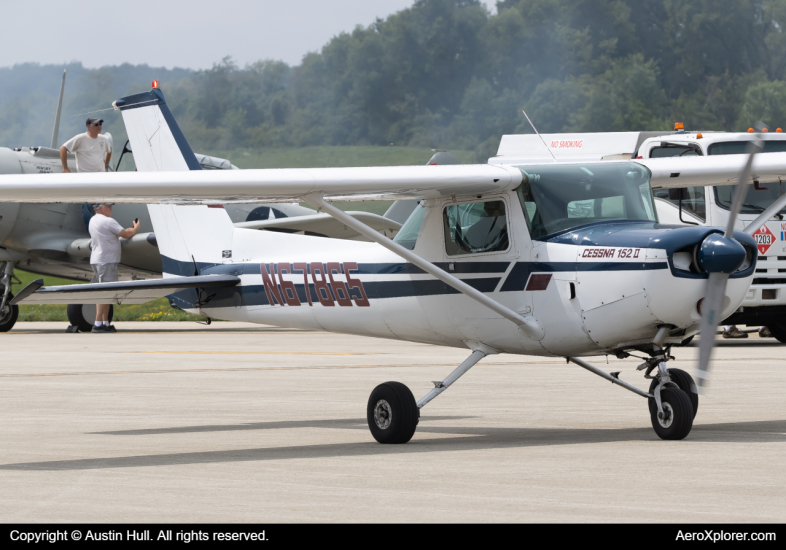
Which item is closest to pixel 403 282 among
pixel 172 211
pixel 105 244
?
pixel 172 211

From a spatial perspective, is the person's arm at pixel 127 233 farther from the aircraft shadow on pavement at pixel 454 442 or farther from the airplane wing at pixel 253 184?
the airplane wing at pixel 253 184

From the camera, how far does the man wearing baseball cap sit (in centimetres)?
2156

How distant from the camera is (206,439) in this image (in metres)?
8.88

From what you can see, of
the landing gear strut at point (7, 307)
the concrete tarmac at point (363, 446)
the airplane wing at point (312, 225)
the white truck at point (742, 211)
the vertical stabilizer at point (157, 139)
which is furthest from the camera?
the landing gear strut at point (7, 307)

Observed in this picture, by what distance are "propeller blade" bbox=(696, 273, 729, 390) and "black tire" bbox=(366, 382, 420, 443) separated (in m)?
1.99

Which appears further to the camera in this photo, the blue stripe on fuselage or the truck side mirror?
the truck side mirror

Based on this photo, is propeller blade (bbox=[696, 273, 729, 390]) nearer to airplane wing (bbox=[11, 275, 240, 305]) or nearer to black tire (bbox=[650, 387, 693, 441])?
black tire (bbox=[650, 387, 693, 441])

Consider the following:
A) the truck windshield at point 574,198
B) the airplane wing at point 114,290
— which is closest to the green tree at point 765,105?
the airplane wing at point 114,290

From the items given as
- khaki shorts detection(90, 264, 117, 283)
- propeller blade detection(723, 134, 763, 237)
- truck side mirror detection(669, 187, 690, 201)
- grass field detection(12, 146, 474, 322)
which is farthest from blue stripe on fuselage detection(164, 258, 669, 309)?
grass field detection(12, 146, 474, 322)

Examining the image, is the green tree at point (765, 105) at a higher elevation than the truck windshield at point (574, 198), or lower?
lower

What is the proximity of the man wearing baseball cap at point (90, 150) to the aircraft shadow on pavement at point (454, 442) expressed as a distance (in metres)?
12.9

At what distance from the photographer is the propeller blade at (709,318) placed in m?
7.77

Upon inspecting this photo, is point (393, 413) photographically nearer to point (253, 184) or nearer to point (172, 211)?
point (253, 184)

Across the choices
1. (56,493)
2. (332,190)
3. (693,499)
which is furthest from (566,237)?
(56,493)
